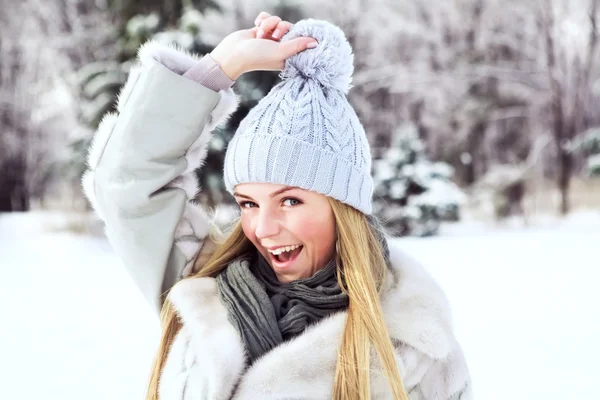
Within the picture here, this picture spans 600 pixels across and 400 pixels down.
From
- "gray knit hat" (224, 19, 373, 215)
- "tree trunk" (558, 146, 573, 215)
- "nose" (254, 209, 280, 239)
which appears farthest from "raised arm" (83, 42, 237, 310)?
"tree trunk" (558, 146, 573, 215)

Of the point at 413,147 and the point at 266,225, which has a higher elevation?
the point at 413,147

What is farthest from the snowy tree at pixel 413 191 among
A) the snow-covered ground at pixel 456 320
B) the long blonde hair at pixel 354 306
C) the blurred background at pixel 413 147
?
the long blonde hair at pixel 354 306

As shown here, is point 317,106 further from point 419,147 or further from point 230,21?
point 230,21

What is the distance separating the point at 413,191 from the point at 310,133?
7.43 m

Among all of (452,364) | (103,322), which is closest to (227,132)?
(103,322)

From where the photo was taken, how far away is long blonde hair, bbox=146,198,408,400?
122 centimetres

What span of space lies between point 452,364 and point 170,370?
629 millimetres

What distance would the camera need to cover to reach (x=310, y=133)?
128cm

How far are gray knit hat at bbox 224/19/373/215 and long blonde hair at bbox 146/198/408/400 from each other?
0.07 m

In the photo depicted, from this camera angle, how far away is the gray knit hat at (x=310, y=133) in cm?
127

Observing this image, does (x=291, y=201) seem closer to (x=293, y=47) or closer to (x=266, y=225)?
(x=266, y=225)

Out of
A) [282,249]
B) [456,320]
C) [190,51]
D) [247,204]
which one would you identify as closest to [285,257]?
[282,249]

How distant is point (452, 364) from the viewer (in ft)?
4.41

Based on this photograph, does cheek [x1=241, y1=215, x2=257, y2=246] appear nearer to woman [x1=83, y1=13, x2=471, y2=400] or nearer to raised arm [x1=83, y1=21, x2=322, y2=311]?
woman [x1=83, y1=13, x2=471, y2=400]
